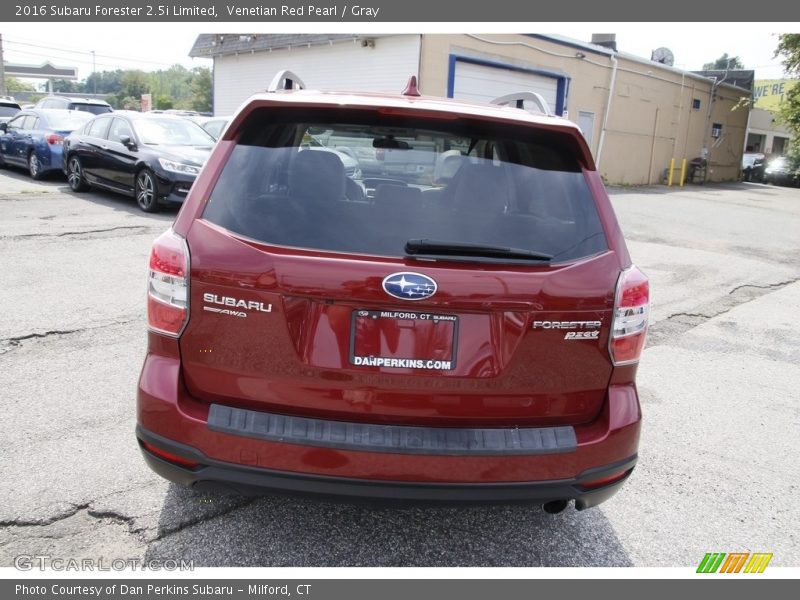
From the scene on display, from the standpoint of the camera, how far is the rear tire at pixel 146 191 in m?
11.3

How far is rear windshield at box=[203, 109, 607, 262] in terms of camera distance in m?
2.50

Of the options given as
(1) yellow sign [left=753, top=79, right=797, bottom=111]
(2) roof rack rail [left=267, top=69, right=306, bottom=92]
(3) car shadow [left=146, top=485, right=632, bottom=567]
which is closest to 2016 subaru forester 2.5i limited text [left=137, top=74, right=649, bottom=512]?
(3) car shadow [left=146, top=485, right=632, bottom=567]

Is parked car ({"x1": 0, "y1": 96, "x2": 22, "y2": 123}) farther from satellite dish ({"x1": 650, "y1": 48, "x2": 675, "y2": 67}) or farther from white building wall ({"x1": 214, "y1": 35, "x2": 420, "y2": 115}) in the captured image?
satellite dish ({"x1": 650, "y1": 48, "x2": 675, "y2": 67})

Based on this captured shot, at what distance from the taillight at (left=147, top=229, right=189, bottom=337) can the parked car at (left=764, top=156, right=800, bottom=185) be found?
41107mm

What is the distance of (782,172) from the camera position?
124 ft

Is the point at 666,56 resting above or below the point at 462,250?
above

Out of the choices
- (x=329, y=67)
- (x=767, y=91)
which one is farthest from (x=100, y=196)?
(x=767, y=91)

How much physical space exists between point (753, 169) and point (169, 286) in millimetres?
43497

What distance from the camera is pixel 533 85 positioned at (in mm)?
21766

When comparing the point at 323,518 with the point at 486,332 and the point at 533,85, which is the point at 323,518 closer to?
the point at 486,332

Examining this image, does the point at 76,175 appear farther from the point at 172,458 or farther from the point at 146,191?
the point at 172,458

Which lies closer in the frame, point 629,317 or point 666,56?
point 629,317

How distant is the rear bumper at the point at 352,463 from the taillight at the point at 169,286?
152 mm

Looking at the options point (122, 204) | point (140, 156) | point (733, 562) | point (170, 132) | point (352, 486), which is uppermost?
point (170, 132)
